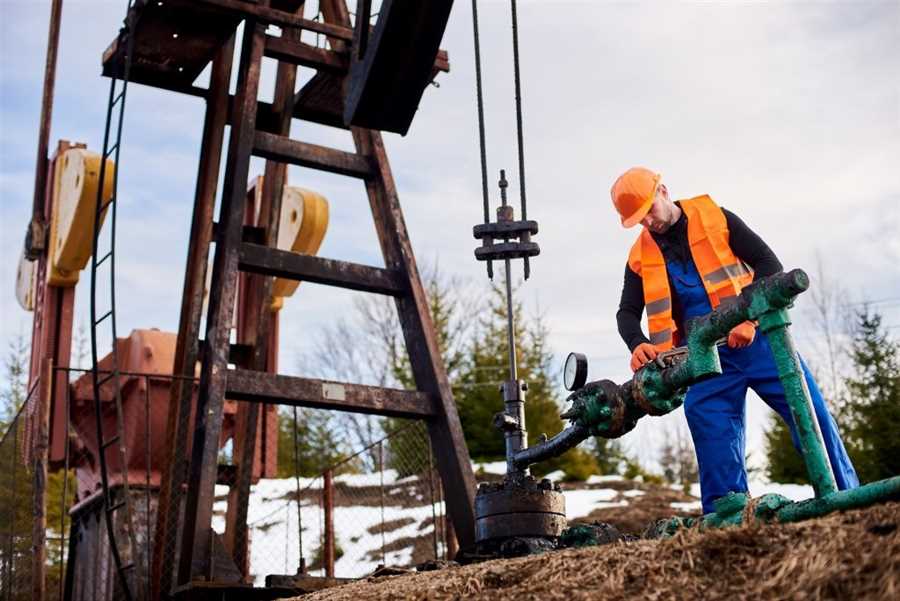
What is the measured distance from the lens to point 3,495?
8.31 m

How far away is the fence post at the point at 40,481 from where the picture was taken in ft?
24.4

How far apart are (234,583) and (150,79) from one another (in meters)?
3.48

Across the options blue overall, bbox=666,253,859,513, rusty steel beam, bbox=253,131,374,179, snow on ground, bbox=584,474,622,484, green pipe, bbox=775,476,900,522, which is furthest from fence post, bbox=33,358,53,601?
snow on ground, bbox=584,474,622,484

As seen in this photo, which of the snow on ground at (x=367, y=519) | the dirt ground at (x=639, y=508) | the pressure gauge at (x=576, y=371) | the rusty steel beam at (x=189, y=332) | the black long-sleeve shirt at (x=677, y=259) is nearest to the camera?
the pressure gauge at (x=576, y=371)

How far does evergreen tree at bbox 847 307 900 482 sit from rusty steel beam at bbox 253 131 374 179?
10.8 metres

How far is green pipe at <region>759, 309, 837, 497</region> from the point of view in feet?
12.4

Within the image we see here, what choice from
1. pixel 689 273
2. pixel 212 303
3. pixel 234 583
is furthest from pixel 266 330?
pixel 689 273

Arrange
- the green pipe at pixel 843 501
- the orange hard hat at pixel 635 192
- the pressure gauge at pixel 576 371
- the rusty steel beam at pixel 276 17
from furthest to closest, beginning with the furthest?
the rusty steel beam at pixel 276 17 < the orange hard hat at pixel 635 192 < the pressure gauge at pixel 576 371 < the green pipe at pixel 843 501

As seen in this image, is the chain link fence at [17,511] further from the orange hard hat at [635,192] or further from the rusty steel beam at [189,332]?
the orange hard hat at [635,192]

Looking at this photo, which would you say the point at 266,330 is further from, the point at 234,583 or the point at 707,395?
the point at 707,395

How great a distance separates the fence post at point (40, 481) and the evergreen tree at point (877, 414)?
11914 mm

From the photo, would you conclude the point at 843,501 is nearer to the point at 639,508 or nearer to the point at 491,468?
the point at 639,508

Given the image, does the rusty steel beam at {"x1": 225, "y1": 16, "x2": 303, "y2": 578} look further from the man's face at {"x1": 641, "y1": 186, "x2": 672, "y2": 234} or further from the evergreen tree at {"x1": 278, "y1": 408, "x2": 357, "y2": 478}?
the evergreen tree at {"x1": 278, "y1": 408, "x2": 357, "y2": 478}

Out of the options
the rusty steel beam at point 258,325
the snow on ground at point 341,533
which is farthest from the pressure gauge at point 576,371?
the snow on ground at point 341,533
